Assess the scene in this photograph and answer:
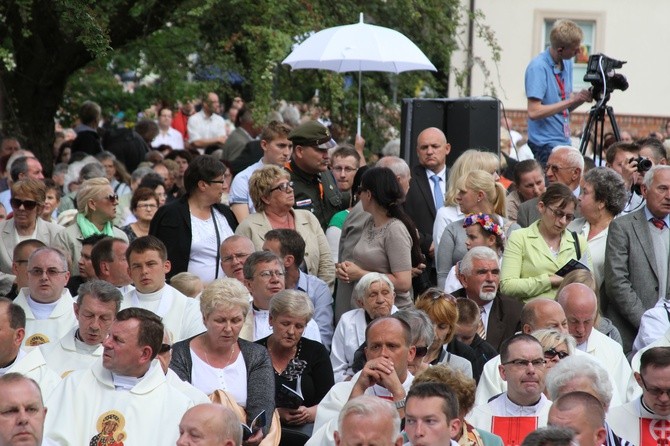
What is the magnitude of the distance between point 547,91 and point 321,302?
4068 millimetres

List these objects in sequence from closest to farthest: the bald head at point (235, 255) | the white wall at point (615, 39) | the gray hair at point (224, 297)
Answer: the gray hair at point (224, 297), the bald head at point (235, 255), the white wall at point (615, 39)

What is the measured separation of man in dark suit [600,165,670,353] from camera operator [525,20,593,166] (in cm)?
224

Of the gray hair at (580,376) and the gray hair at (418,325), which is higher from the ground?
the gray hair at (418,325)

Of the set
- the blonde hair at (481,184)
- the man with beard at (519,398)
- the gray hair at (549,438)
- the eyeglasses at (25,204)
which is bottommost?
the man with beard at (519,398)

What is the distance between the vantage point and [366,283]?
32.1 feet

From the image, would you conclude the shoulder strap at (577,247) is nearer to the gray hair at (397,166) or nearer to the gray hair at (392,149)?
the gray hair at (397,166)

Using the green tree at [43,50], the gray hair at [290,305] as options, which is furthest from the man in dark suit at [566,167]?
the green tree at [43,50]

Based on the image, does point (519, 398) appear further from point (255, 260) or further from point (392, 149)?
point (392, 149)

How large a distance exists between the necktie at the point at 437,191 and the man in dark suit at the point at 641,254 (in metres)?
1.73

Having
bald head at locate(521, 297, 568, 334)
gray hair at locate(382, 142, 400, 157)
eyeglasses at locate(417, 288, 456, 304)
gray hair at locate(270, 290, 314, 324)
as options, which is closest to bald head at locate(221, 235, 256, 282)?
gray hair at locate(270, 290, 314, 324)

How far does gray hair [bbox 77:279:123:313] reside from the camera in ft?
29.9

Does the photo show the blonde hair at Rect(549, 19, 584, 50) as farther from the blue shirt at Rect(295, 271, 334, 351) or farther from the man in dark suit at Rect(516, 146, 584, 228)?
the blue shirt at Rect(295, 271, 334, 351)

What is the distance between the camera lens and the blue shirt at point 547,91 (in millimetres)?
13438

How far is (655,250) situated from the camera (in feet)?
35.2
